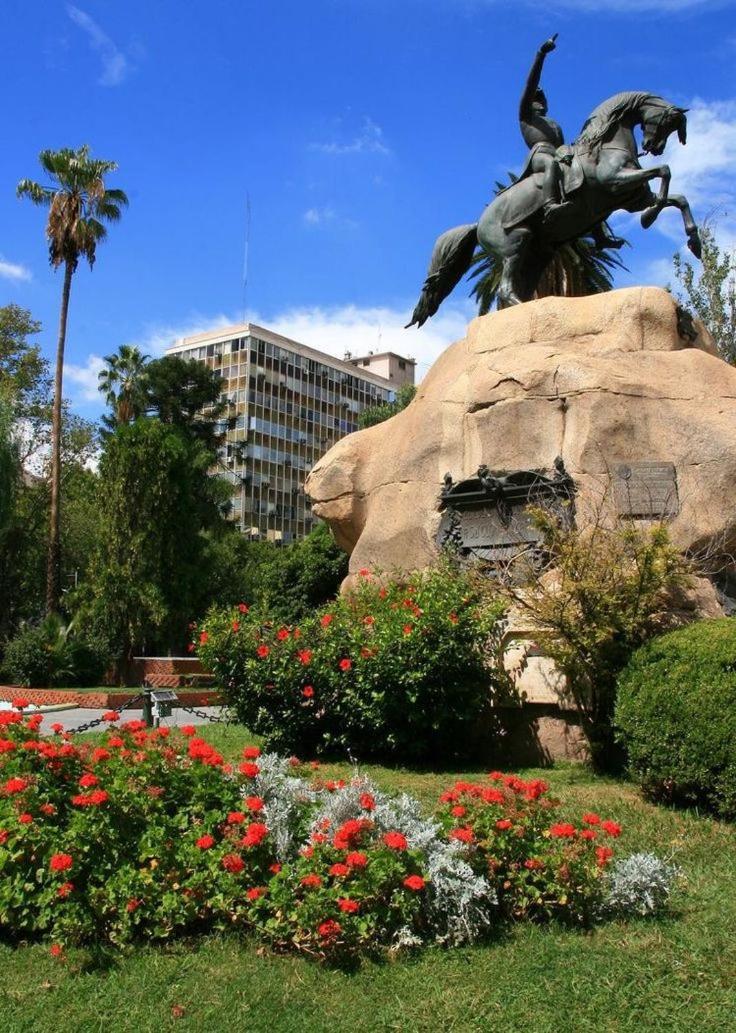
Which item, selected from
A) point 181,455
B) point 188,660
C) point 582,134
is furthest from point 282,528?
point 582,134

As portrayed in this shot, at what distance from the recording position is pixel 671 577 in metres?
7.75

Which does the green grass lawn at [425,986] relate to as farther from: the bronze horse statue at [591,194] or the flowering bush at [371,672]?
the bronze horse statue at [591,194]

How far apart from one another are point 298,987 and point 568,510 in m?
5.95

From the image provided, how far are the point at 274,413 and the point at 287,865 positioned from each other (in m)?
65.7

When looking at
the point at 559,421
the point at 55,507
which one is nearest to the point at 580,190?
the point at 559,421

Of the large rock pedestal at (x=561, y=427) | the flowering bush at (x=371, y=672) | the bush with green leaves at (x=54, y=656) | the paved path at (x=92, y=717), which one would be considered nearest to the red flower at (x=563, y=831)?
the flowering bush at (x=371, y=672)

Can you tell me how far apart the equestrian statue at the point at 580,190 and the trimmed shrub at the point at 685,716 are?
6526mm

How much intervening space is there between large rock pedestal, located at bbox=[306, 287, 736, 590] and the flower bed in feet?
15.0

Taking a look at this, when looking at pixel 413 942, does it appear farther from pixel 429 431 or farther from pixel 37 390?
pixel 37 390

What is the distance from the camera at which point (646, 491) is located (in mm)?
9070

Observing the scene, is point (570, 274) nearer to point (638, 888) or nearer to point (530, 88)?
point (530, 88)

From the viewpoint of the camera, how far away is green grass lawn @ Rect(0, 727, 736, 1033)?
12.6 feet

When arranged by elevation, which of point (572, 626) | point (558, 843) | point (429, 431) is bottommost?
point (558, 843)

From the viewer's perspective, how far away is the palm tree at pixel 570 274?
84.1ft
